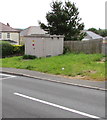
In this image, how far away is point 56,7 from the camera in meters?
30.0

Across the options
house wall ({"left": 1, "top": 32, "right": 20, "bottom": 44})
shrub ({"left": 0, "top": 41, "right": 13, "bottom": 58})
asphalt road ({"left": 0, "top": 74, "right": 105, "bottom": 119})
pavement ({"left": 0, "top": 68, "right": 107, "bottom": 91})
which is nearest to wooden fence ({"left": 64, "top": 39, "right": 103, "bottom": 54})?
shrub ({"left": 0, "top": 41, "right": 13, "bottom": 58})

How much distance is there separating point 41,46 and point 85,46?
19.7 feet

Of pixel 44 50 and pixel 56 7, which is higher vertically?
pixel 56 7

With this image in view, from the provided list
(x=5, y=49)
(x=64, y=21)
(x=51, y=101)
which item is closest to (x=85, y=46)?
(x=64, y=21)

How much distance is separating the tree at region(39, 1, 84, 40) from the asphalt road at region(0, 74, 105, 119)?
19.3 m

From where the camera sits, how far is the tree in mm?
28922

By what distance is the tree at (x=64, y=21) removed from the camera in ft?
94.9

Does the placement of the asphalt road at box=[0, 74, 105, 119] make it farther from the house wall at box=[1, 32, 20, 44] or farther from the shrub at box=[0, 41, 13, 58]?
the house wall at box=[1, 32, 20, 44]

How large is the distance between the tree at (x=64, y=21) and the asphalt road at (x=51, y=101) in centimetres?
1927

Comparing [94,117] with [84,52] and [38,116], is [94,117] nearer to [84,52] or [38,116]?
[38,116]

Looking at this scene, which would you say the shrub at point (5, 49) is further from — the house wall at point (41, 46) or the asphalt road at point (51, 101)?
the asphalt road at point (51, 101)

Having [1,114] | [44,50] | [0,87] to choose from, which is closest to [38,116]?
[1,114]

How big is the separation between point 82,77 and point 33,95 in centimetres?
434

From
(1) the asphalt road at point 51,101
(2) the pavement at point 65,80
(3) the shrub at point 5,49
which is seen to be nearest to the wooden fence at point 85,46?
(3) the shrub at point 5,49
